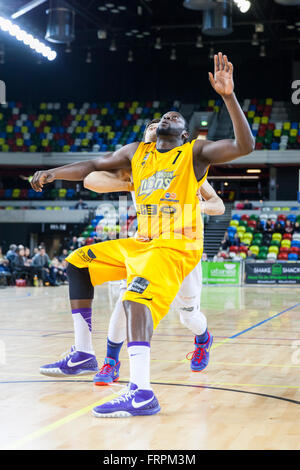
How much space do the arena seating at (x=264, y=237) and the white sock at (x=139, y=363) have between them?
19828 millimetres

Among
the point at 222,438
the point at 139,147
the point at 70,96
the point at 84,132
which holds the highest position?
the point at 70,96

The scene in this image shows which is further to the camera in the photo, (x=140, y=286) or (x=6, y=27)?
(x=6, y=27)

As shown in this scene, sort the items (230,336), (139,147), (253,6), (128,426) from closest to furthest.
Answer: (128,426)
(139,147)
(230,336)
(253,6)

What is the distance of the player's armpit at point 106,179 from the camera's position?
486 centimetres

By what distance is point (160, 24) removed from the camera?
2881 centimetres

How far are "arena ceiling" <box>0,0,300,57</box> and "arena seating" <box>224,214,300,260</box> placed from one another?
7953 mm

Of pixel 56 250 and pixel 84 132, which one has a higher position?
pixel 84 132

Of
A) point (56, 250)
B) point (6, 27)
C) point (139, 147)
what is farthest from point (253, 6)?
point (139, 147)

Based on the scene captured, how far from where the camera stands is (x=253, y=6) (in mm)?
24703

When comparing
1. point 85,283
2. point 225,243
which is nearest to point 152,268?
point 85,283

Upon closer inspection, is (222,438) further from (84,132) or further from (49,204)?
(84,132)

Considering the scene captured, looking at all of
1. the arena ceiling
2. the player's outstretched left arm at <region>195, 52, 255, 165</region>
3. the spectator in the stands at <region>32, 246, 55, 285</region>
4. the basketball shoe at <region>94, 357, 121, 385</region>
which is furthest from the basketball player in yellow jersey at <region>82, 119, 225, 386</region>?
the arena ceiling

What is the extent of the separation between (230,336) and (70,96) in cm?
3064

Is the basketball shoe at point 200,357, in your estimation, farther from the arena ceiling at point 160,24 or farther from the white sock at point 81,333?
the arena ceiling at point 160,24
